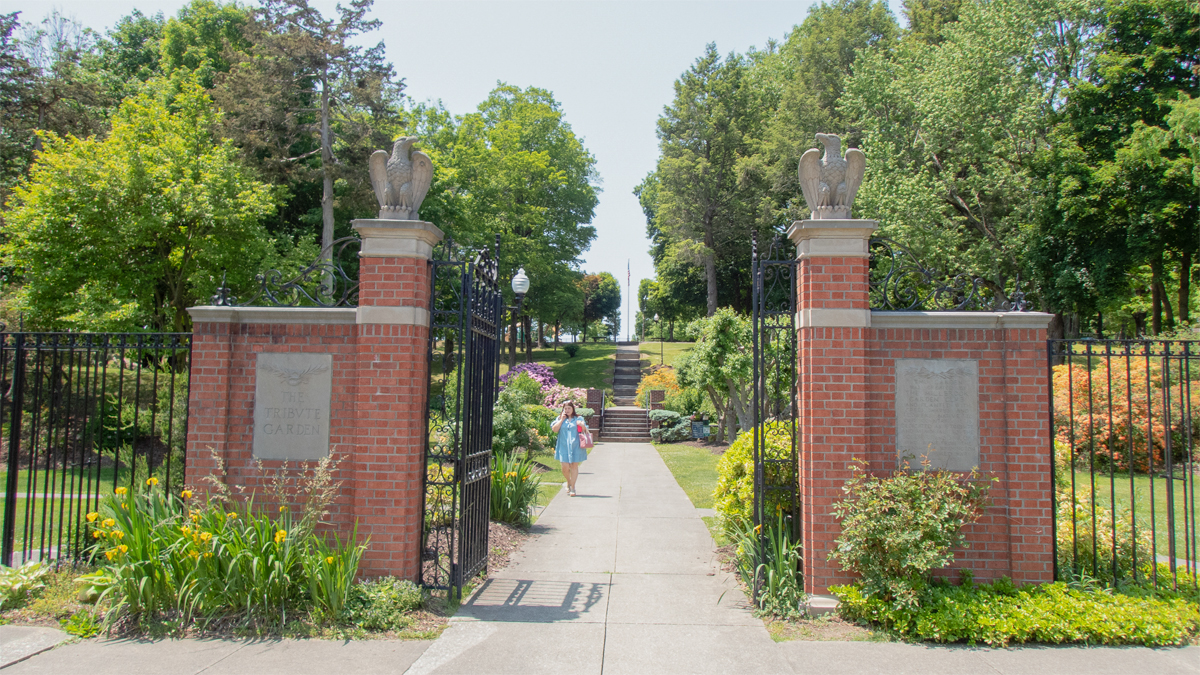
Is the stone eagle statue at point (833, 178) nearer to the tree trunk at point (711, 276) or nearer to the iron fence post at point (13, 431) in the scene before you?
the iron fence post at point (13, 431)

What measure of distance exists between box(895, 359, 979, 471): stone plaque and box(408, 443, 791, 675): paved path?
199cm

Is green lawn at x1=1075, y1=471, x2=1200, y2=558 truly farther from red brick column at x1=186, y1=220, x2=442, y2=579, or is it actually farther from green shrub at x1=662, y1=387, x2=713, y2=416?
green shrub at x1=662, y1=387, x2=713, y2=416

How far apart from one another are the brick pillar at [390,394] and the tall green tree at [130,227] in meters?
12.6

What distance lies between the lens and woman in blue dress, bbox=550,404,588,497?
11.4 meters

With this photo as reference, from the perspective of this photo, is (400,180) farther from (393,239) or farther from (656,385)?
(656,385)

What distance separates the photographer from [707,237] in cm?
3650

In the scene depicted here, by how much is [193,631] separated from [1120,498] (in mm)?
13281

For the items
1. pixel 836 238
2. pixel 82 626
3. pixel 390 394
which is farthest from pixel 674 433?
pixel 82 626

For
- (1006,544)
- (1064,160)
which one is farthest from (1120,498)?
(1064,160)

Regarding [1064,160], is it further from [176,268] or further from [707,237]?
[176,268]

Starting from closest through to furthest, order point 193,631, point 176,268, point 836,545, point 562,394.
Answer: point 193,631, point 836,545, point 176,268, point 562,394

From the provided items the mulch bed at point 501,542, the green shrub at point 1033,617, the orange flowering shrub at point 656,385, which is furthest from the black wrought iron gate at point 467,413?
the orange flowering shrub at point 656,385

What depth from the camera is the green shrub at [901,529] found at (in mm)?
4938

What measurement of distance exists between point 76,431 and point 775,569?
814cm
